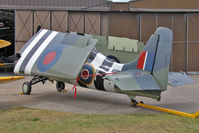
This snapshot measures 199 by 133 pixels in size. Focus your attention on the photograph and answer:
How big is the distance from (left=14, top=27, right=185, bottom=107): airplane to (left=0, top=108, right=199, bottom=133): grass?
120 centimetres

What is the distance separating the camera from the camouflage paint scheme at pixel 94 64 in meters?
8.25

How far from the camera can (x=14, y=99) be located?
10781 mm

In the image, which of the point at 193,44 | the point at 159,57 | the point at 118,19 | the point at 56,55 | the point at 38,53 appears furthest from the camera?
the point at 193,44

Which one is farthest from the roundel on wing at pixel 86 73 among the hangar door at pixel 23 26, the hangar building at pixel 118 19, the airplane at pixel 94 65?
the hangar door at pixel 23 26

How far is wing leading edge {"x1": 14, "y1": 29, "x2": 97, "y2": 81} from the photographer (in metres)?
9.58

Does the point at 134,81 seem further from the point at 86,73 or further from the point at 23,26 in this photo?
the point at 23,26

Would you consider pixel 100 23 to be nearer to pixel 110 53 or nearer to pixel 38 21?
pixel 38 21

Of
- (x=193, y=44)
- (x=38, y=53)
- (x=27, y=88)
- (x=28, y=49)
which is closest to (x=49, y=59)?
(x=38, y=53)

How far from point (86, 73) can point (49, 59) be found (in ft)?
6.36

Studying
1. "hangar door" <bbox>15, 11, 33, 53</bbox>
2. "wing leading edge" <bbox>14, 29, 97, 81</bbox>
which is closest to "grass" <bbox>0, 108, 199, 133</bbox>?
"wing leading edge" <bbox>14, 29, 97, 81</bbox>

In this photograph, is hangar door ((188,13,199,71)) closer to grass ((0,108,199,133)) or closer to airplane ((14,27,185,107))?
airplane ((14,27,185,107))

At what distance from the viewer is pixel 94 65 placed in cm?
982

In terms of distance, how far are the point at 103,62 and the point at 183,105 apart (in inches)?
157

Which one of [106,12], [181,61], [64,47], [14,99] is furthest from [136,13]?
[14,99]
